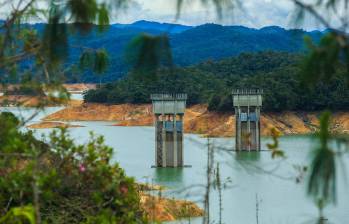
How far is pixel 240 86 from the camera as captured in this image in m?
54.6

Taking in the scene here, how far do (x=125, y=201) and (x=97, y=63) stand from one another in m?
1.20

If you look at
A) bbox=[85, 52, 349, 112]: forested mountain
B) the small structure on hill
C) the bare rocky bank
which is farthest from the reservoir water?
bbox=[85, 52, 349, 112]: forested mountain

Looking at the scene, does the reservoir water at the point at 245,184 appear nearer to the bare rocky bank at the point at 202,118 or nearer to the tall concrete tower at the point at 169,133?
the tall concrete tower at the point at 169,133

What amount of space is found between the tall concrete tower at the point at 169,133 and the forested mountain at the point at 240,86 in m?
14.9

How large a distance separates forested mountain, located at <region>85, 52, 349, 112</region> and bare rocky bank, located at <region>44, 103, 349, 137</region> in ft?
1.84

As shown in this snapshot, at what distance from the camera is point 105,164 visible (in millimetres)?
5547

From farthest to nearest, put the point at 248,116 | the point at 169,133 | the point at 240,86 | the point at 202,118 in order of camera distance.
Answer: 1. the point at 240,86
2. the point at 202,118
3. the point at 248,116
4. the point at 169,133

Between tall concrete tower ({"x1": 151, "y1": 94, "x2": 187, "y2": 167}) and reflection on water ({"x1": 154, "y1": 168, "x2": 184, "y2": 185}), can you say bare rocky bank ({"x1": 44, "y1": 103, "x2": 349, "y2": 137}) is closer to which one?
tall concrete tower ({"x1": 151, "y1": 94, "x2": 187, "y2": 167})

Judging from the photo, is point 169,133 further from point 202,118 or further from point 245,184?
point 202,118

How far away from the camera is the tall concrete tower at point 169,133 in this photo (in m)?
30.0

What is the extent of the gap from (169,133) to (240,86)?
24.5 m

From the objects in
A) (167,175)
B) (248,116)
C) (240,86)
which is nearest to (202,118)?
(240,86)

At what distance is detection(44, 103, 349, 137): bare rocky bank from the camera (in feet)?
154

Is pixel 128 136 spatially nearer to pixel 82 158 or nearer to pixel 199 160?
pixel 199 160
